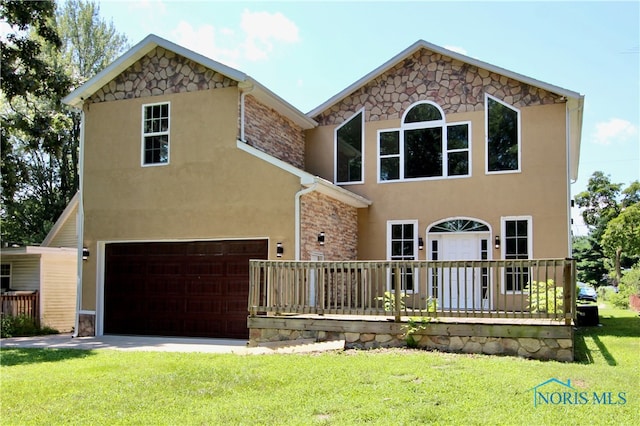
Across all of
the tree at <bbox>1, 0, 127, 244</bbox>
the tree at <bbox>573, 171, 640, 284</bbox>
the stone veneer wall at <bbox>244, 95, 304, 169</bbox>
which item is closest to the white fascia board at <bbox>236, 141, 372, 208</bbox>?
the stone veneer wall at <bbox>244, 95, 304, 169</bbox>

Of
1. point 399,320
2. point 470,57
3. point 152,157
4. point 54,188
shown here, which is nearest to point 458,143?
point 470,57

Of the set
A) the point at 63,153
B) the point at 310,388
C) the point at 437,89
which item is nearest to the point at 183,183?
the point at 437,89

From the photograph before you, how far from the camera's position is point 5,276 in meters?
18.0

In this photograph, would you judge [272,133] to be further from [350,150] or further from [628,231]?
[628,231]

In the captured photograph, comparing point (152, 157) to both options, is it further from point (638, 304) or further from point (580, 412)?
point (638, 304)

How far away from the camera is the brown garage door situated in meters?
13.3

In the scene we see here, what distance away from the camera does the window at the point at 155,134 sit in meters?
14.3

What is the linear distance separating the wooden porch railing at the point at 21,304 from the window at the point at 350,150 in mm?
9228

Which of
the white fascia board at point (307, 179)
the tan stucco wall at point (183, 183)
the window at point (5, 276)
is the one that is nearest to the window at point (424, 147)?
the white fascia board at point (307, 179)

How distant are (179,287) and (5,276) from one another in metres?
7.60

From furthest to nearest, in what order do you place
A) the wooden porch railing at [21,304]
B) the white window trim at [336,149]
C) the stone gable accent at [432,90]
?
the white window trim at [336,149] → the wooden porch railing at [21,304] → the stone gable accent at [432,90]

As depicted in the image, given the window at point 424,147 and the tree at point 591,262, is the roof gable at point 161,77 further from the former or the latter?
the tree at point 591,262

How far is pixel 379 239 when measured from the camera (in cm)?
1570

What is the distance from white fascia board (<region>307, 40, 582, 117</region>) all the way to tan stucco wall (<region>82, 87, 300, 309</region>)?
11.9ft
